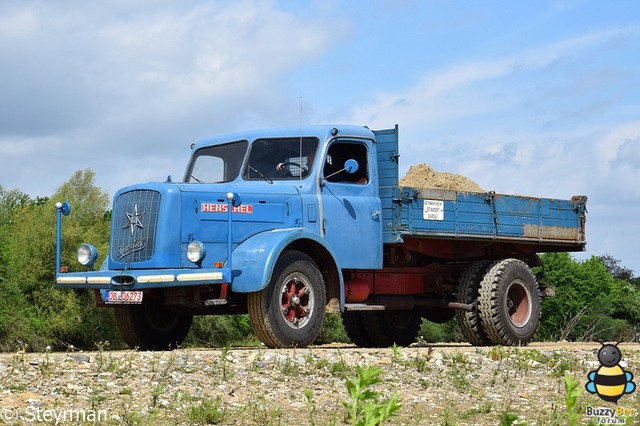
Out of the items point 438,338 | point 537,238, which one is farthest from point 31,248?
point 537,238

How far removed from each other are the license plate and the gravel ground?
1.71 meters

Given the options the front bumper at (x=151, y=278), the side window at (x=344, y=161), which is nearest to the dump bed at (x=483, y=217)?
the side window at (x=344, y=161)

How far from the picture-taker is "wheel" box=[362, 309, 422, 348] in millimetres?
17188

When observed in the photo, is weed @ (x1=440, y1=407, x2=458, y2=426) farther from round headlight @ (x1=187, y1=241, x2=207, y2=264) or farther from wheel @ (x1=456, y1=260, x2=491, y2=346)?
wheel @ (x1=456, y1=260, x2=491, y2=346)

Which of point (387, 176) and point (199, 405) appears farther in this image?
point (387, 176)

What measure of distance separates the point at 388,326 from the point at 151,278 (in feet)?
20.0

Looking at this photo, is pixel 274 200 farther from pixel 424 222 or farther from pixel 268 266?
pixel 424 222

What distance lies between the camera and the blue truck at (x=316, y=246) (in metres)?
12.3

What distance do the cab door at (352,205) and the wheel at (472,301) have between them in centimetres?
191

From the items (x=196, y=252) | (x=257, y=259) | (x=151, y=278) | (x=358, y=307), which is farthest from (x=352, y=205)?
(x=151, y=278)

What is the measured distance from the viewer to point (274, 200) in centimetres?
1298

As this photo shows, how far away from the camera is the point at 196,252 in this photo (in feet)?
39.8

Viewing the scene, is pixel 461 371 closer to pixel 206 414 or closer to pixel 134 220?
pixel 206 414

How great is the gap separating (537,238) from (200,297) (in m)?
6.24
